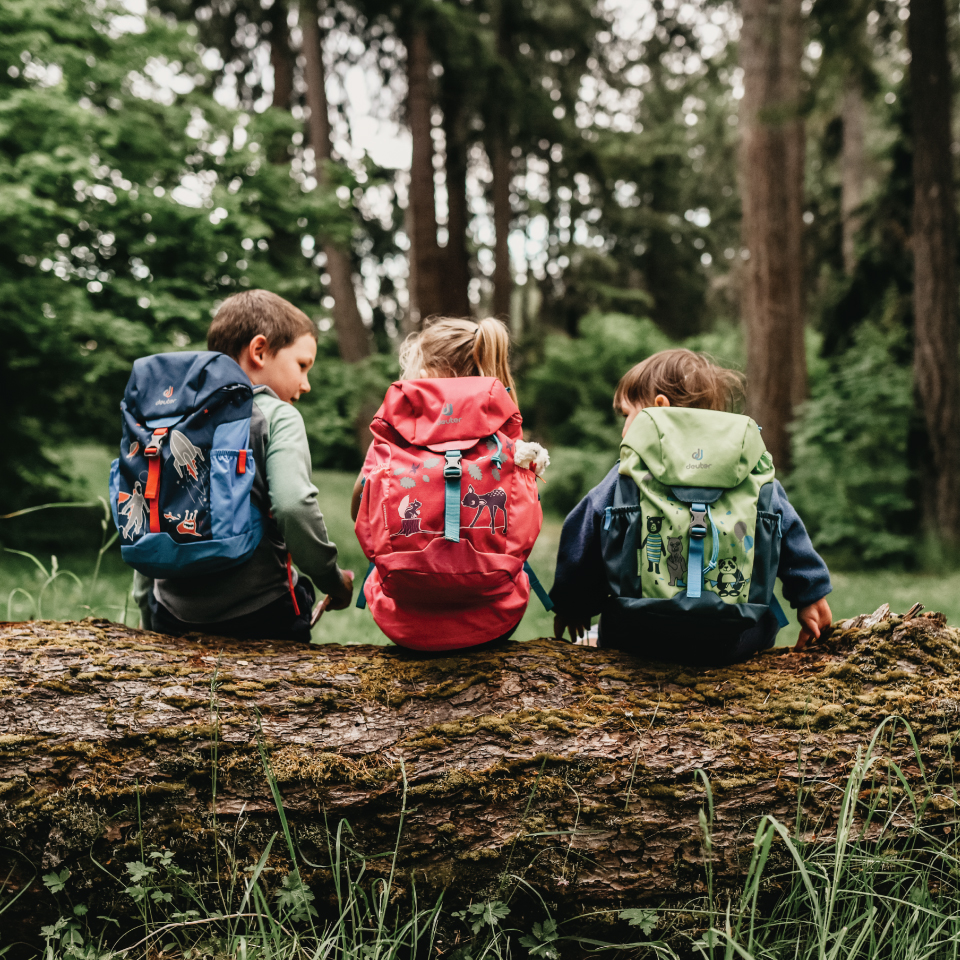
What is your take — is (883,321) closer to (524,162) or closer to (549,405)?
(549,405)

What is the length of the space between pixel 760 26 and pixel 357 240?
9239 millimetres

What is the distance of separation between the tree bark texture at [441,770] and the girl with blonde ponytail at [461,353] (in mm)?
740

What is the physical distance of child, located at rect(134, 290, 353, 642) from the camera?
7.91 ft

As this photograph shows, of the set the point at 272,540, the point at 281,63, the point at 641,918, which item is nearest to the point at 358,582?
the point at 272,540

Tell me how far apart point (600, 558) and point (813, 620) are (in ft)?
2.42

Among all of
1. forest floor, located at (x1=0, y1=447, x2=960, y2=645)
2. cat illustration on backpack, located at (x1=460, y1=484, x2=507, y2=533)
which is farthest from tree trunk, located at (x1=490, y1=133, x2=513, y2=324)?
cat illustration on backpack, located at (x1=460, y1=484, x2=507, y2=533)

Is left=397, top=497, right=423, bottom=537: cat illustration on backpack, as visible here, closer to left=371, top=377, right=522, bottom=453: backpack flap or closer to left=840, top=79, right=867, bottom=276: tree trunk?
left=371, top=377, right=522, bottom=453: backpack flap

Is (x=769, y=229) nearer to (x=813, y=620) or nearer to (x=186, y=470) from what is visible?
(x=813, y=620)

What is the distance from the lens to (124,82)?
8.06 meters

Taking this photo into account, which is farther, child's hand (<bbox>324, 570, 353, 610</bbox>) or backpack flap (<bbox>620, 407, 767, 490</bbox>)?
child's hand (<bbox>324, 570, 353, 610</bbox>)

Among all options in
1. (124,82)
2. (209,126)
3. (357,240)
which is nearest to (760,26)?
(209,126)

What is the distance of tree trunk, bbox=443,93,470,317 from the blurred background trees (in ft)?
0.17

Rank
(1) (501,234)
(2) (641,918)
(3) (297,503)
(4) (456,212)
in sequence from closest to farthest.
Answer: (2) (641,918), (3) (297,503), (4) (456,212), (1) (501,234)

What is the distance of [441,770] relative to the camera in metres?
2.05
